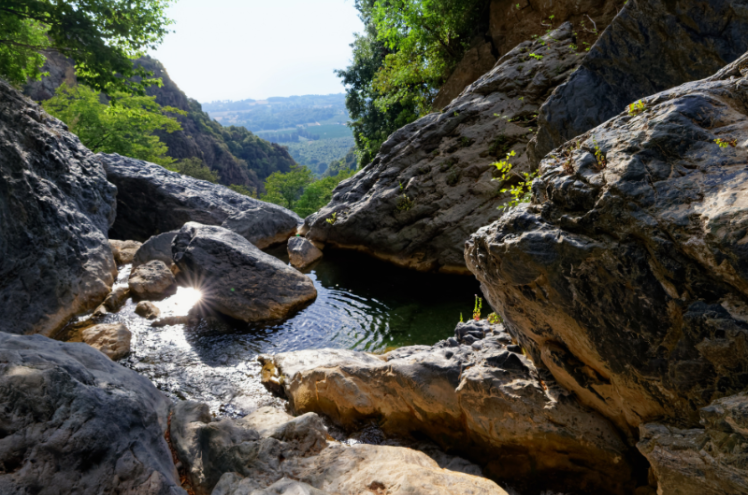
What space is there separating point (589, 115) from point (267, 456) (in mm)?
6719

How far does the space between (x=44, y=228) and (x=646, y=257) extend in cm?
1196

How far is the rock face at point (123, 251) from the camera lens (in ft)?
41.9

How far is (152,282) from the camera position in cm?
1041

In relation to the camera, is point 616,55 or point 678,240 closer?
point 678,240

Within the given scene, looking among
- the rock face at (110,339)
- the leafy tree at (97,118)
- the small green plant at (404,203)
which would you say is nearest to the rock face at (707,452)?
the rock face at (110,339)

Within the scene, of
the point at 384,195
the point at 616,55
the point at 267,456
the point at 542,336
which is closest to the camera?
the point at 267,456

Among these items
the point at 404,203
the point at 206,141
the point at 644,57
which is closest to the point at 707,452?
the point at 644,57

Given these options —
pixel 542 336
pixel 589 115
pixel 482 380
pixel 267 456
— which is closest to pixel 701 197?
pixel 542 336

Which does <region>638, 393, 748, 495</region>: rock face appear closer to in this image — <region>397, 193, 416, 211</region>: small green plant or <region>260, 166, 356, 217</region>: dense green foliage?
<region>397, 193, 416, 211</region>: small green plant

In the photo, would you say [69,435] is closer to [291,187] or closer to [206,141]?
[291,187]

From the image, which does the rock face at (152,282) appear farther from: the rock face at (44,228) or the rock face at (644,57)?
the rock face at (644,57)

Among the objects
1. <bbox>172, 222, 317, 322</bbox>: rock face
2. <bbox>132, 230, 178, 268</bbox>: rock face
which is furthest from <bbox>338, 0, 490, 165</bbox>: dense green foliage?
<bbox>132, 230, 178, 268</bbox>: rock face

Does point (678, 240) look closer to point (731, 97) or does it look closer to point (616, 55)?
point (731, 97)

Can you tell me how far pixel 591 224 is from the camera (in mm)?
3455
